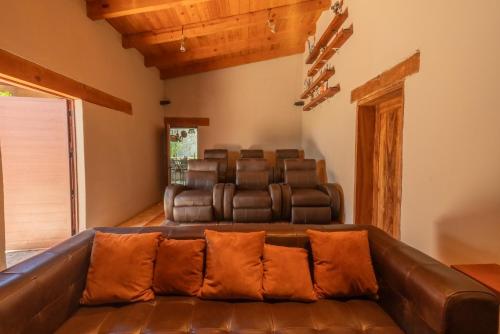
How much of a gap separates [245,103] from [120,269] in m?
5.57

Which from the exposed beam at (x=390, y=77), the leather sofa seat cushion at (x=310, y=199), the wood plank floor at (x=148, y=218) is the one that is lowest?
the wood plank floor at (x=148, y=218)

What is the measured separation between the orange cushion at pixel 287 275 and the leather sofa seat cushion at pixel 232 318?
47 millimetres

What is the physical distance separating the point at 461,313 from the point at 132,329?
1.29m

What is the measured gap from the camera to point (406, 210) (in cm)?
225

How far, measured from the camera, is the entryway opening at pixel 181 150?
6207mm

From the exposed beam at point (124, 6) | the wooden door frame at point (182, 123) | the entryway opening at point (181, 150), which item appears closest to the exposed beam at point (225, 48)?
the wooden door frame at point (182, 123)

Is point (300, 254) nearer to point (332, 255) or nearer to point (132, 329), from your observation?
point (332, 255)

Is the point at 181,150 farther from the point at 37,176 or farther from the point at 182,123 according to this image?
the point at 37,176

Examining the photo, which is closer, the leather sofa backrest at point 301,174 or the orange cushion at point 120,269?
the orange cushion at point 120,269

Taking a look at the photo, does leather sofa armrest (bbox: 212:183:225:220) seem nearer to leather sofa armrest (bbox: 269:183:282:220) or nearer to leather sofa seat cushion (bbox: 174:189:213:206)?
leather sofa seat cushion (bbox: 174:189:213:206)

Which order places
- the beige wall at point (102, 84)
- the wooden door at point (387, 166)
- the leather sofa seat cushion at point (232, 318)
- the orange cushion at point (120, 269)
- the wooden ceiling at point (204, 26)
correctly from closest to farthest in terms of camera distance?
the leather sofa seat cushion at point (232, 318)
the orange cushion at point (120, 269)
the beige wall at point (102, 84)
the wooden door at point (387, 166)
the wooden ceiling at point (204, 26)

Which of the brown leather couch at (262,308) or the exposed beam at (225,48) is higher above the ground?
the exposed beam at (225,48)

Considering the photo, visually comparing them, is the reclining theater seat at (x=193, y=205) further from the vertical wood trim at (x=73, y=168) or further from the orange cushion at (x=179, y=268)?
the orange cushion at (x=179, y=268)

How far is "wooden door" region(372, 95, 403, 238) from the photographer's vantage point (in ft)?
8.70
